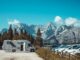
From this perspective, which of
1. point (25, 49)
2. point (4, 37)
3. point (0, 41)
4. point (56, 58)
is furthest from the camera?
point (4, 37)

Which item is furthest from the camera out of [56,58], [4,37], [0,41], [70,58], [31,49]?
[4,37]

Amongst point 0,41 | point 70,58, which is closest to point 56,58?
point 70,58

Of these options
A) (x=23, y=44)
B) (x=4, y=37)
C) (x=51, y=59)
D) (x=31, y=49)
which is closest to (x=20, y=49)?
(x=23, y=44)

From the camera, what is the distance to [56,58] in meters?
29.5

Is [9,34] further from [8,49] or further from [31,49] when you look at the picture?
[31,49]

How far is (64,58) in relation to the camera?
2725 cm

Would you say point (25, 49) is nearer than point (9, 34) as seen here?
Yes

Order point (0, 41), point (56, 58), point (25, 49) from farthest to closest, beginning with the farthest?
1. point (0, 41)
2. point (25, 49)
3. point (56, 58)

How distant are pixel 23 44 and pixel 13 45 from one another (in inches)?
142

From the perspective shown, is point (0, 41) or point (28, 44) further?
point (0, 41)

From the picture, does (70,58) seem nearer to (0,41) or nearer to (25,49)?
(25,49)

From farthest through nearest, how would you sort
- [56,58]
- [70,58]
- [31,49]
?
[31,49] < [56,58] < [70,58]

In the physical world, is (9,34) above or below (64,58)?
above

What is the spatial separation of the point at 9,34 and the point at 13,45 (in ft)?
118
